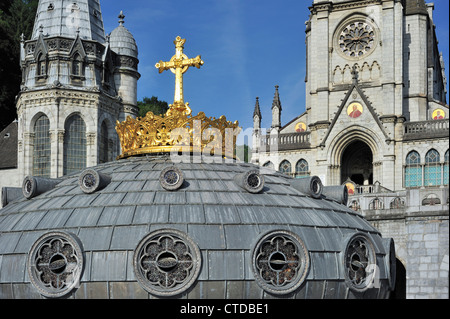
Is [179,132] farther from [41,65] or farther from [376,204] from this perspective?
[41,65]

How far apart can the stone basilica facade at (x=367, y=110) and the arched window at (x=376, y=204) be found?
10.4 metres

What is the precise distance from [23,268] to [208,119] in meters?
5.04

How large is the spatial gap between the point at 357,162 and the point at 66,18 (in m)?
26.8

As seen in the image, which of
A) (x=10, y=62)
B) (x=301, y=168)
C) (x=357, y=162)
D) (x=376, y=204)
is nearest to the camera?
(x=376, y=204)

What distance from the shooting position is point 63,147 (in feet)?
187

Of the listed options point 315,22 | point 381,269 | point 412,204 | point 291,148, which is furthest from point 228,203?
point 315,22

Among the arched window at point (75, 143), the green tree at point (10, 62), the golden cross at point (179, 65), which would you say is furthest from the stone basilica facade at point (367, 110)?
the golden cross at point (179, 65)

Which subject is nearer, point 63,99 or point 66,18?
point 63,99

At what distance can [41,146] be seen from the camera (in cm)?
5769

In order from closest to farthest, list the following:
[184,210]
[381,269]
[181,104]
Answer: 1. [184,210]
2. [381,269]
3. [181,104]

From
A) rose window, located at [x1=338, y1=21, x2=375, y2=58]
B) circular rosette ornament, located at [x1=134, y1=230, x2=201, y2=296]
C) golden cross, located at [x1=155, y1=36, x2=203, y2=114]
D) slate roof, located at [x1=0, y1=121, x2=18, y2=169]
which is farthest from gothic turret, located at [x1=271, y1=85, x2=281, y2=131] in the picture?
circular rosette ornament, located at [x1=134, y1=230, x2=201, y2=296]

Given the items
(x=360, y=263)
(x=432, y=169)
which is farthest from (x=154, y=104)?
(x=360, y=263)

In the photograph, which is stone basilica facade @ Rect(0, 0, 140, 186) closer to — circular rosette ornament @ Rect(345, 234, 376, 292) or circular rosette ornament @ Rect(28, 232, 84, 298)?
circular rosette ornament @ Rect(28, 232, 84, 298)

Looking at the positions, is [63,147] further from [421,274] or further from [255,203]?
[255,203]
